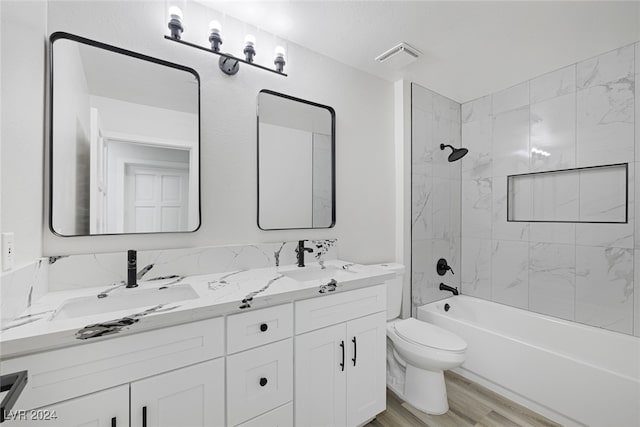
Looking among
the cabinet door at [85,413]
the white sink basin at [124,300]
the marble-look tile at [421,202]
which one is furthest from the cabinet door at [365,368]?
the marble-look tile at [421,202]

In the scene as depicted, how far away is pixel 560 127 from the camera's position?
2248mm

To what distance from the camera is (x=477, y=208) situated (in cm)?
278

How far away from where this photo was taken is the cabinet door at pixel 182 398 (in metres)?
0.93

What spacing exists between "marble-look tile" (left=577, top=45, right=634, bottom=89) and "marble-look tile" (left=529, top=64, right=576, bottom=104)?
0.05 m

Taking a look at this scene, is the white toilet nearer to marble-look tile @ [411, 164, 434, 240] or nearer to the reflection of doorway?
marble-look tile @ [411, 164, 434, 240]

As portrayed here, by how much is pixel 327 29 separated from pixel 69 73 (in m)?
1.35

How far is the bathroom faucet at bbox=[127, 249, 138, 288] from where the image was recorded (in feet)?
4.13

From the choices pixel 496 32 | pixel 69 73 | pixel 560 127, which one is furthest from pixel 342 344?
pixel 560 127

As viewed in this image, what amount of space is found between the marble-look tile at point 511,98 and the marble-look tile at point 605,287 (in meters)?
1.29

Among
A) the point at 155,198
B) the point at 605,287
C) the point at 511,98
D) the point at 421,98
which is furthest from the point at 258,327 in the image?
the point at 511,98

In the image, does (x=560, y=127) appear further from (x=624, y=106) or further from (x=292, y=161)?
(x=292, y=161)

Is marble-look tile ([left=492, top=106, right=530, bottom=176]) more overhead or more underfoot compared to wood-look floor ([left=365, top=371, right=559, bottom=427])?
more overhead

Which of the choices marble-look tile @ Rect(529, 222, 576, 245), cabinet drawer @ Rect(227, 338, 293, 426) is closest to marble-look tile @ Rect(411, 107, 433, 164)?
marble-look tile @ Rect(529, 222, 576, 245)

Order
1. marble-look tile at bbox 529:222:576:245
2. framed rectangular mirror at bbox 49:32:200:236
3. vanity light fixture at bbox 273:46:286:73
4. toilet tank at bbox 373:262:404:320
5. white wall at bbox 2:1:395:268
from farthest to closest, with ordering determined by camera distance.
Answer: marble-look tile at bbox 529:222:576:245, toilet tank at bbox 373:262:404:320, vanity light fixture at bbox 273:46:286:73, framed rectangular mirror at bbox 49:32:200:236, white wall at bbox 2:1:395:268
